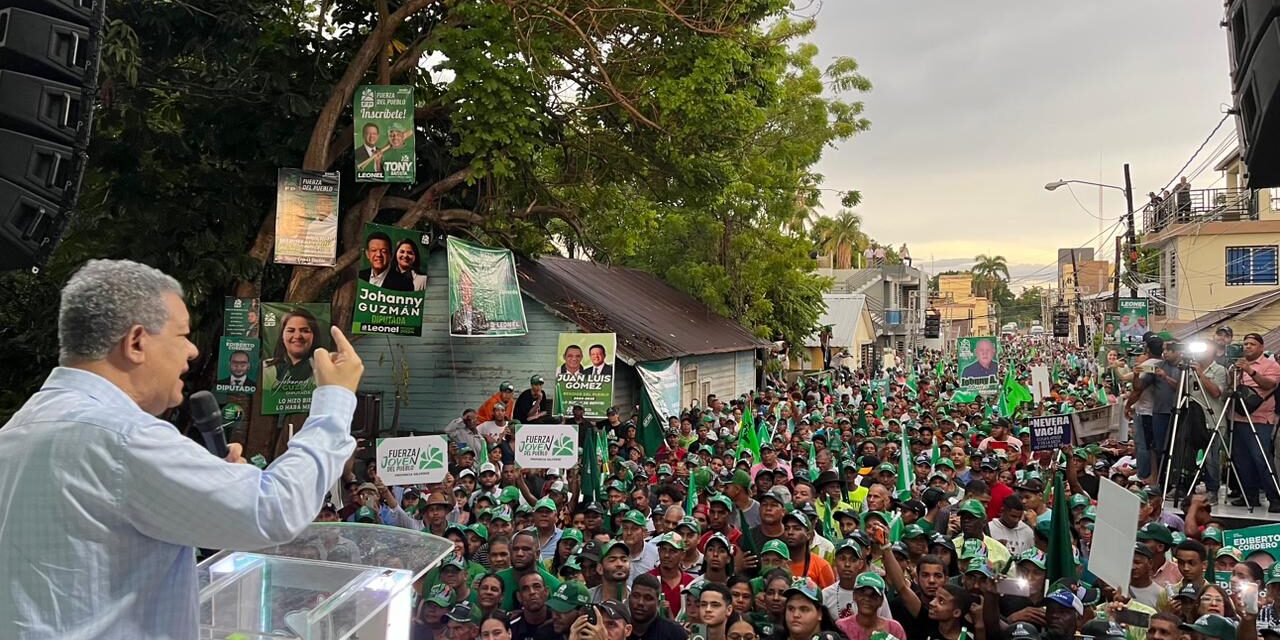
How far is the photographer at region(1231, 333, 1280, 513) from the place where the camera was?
9789 millimetres

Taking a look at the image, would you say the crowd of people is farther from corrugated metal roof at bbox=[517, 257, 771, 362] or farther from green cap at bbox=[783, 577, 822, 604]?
corrugated metal roof at bbox=[517, 257, 771, 362]

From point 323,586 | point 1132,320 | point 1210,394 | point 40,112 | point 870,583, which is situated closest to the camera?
point 323,586

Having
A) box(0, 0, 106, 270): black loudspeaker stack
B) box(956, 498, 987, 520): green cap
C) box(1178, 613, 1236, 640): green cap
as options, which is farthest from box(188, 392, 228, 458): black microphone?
box(956, 498, 987, 520): green cap

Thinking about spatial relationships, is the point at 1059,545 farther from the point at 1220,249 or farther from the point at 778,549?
Result: the point at 1220,249

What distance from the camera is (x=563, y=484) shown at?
11.2 metres

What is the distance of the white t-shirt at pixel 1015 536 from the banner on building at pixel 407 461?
216 inches

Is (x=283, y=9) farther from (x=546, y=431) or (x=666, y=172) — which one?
(x=546, y=431)

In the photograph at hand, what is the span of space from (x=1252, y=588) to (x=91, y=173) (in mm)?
14619

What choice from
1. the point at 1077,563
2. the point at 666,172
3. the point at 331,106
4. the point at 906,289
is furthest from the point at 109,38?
the point at 906,289

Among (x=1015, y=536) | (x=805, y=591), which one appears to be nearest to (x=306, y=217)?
(x=1015, y=536)

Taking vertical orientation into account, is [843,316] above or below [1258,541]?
A: above

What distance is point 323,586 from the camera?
2324mm

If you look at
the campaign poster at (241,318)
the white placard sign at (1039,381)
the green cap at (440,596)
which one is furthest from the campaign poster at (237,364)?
the white placard sign at (1039,381)

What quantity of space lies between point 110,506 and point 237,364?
12.6 meters
